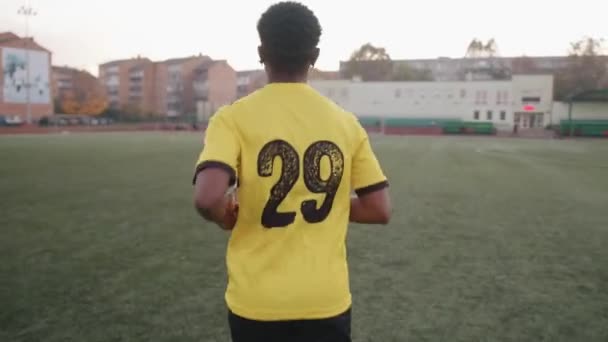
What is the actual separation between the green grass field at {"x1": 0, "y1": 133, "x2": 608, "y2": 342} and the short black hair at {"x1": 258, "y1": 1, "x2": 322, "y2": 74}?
296cm

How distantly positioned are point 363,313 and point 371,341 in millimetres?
613

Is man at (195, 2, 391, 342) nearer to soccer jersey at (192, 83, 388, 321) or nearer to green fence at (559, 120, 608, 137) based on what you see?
soccer jersey at (192, 83, 388, 321)

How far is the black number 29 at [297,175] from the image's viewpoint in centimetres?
199

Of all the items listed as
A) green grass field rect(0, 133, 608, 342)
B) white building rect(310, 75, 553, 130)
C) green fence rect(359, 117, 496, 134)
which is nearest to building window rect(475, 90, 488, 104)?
white building rect(310, 75, 553, 130)

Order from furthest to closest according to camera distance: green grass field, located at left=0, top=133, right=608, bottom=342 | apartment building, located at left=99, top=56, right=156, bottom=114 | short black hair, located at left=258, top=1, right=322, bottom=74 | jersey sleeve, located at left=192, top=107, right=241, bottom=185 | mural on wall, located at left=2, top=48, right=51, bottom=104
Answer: apartment building, located at left=99, top=56, right=156, bottom=114
mural on wall, located at left=2, top=48, right=51, bottom=104
green grass field, located at left=0, top=133, right=608, bottom=342
short black hair, located at left=258, top=1, right=322, bottom=74
jersey sleeve, located at left=192, top=107, right=241, bottom=185

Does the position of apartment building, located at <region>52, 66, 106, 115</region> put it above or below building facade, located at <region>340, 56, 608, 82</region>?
below

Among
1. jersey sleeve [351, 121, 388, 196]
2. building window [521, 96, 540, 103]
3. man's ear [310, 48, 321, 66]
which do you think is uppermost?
building window [521, 96, 540, 103]

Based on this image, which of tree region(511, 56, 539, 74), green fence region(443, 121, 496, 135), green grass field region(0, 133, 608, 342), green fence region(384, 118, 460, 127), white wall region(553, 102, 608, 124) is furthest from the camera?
tree region(511, 56, 539, 74)

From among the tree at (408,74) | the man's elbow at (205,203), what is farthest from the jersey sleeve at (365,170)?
the tree at (408,74)

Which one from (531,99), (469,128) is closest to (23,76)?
(469,128)

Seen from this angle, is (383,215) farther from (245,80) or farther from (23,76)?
(245,80)

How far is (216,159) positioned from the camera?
189 cm

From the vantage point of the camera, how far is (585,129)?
2101 inches

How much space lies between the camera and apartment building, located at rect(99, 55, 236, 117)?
106688 millimetres
